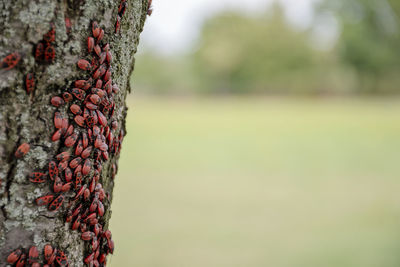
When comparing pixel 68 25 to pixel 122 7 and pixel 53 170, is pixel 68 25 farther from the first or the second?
pixel 53 170

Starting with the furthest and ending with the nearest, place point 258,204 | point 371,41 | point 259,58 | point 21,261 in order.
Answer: point 259,58 → point 371,41 → point 258,204 → point 21,261

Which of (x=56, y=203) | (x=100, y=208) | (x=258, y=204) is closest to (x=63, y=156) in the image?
(x=56, y=203)

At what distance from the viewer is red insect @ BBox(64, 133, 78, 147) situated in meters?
1.25

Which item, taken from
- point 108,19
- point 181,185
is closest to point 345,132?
point 181,185

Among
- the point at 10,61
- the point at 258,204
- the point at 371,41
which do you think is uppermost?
the point at 371,41

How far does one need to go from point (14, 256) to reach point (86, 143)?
40 cm

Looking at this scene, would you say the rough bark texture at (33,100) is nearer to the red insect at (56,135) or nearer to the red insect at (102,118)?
the red insect at (56,135)

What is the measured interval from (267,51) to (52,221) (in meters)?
54.5

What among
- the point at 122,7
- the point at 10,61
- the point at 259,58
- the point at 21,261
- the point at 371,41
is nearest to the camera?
the point at 10,61

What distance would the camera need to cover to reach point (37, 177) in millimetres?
1216

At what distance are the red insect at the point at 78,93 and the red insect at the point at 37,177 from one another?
26cm

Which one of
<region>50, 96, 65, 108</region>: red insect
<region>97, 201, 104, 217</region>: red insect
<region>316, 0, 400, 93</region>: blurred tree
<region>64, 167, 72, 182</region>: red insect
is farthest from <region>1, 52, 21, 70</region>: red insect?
<region>316, 0, 400, 93</region>: blurred tree

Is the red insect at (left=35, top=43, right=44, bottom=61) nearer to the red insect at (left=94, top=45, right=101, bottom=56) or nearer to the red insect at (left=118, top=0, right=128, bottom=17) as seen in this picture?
the red insect at (left=94, top=45, right=101, bottom=56)

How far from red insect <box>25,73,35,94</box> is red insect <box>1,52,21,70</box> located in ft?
0.16
